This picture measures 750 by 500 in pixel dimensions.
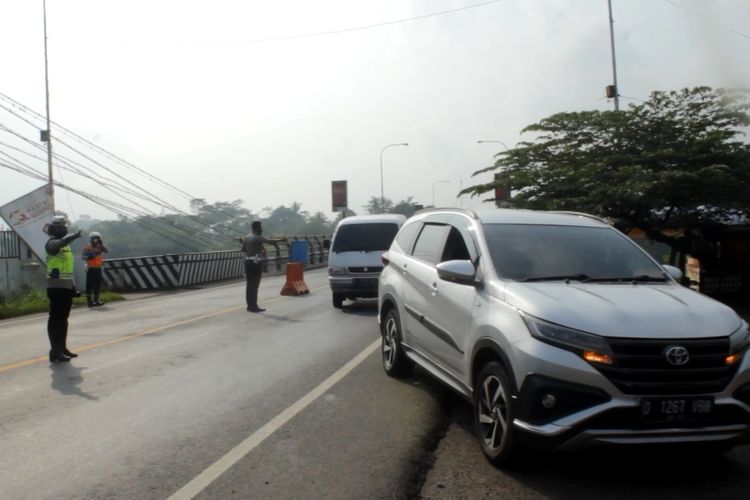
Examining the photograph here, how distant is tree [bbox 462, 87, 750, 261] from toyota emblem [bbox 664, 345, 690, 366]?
10162 millimetres

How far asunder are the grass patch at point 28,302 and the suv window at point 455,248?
13.4 metres

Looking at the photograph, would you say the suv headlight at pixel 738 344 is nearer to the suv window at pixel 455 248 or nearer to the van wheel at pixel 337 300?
the suv window at pixel 455 248

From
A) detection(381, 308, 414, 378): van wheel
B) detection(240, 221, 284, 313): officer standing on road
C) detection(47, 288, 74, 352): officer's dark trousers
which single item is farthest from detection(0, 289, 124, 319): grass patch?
detection(381, 308, 414, 378): van wheel

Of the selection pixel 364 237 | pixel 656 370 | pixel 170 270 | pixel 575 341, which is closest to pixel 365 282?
pixel 364 237

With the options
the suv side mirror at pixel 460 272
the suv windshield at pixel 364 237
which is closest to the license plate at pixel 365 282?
the suv windshield at pixel 364 237

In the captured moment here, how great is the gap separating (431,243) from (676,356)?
3175 mm

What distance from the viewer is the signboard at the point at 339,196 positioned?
202 feet

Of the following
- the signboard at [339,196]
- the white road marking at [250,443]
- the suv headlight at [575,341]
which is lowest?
the white road marking at [250,443]

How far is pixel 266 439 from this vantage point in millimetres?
5520

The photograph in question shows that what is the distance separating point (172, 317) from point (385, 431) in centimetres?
976

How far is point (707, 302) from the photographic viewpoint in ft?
15.8

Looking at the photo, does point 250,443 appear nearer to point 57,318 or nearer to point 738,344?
point 738,344

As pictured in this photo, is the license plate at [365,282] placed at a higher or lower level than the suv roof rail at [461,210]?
lower

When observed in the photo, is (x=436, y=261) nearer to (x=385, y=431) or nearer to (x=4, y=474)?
(x=385, y=431)
